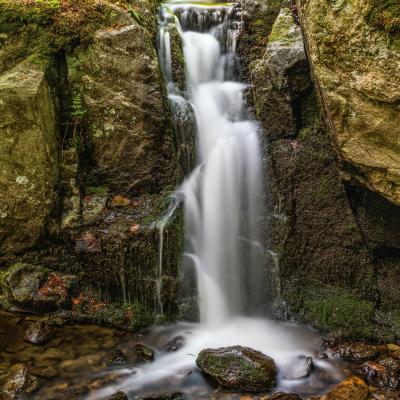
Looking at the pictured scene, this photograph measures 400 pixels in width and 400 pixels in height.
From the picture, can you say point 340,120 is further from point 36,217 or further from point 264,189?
point 36,217

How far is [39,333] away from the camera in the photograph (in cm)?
464

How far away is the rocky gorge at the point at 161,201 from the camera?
4.00m

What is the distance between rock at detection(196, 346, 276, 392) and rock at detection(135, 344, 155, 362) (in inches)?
23.5

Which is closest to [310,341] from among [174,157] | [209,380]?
[209,380]

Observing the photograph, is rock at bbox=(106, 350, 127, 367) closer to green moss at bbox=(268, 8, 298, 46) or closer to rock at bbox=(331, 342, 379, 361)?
rock at bbox=(331, 342, 379, 361)

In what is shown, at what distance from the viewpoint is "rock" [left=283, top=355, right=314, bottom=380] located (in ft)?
13.4

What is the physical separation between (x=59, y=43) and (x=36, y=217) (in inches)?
102

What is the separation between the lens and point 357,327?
4875 millimetres

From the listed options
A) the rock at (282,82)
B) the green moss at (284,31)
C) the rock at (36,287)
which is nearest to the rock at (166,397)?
the rock at (36,287)

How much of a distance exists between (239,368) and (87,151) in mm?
3759

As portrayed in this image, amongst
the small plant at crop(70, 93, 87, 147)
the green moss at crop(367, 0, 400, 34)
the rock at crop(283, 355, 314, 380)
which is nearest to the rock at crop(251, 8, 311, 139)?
the green moss at crop(367, 0, 400, 34)

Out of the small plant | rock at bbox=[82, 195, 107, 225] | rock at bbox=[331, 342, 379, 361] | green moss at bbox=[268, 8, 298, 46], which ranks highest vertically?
green moss at bbox=[268, 8, 298, 46]

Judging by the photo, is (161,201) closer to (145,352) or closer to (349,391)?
(145,352)

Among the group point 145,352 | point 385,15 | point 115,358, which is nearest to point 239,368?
point 145,352
